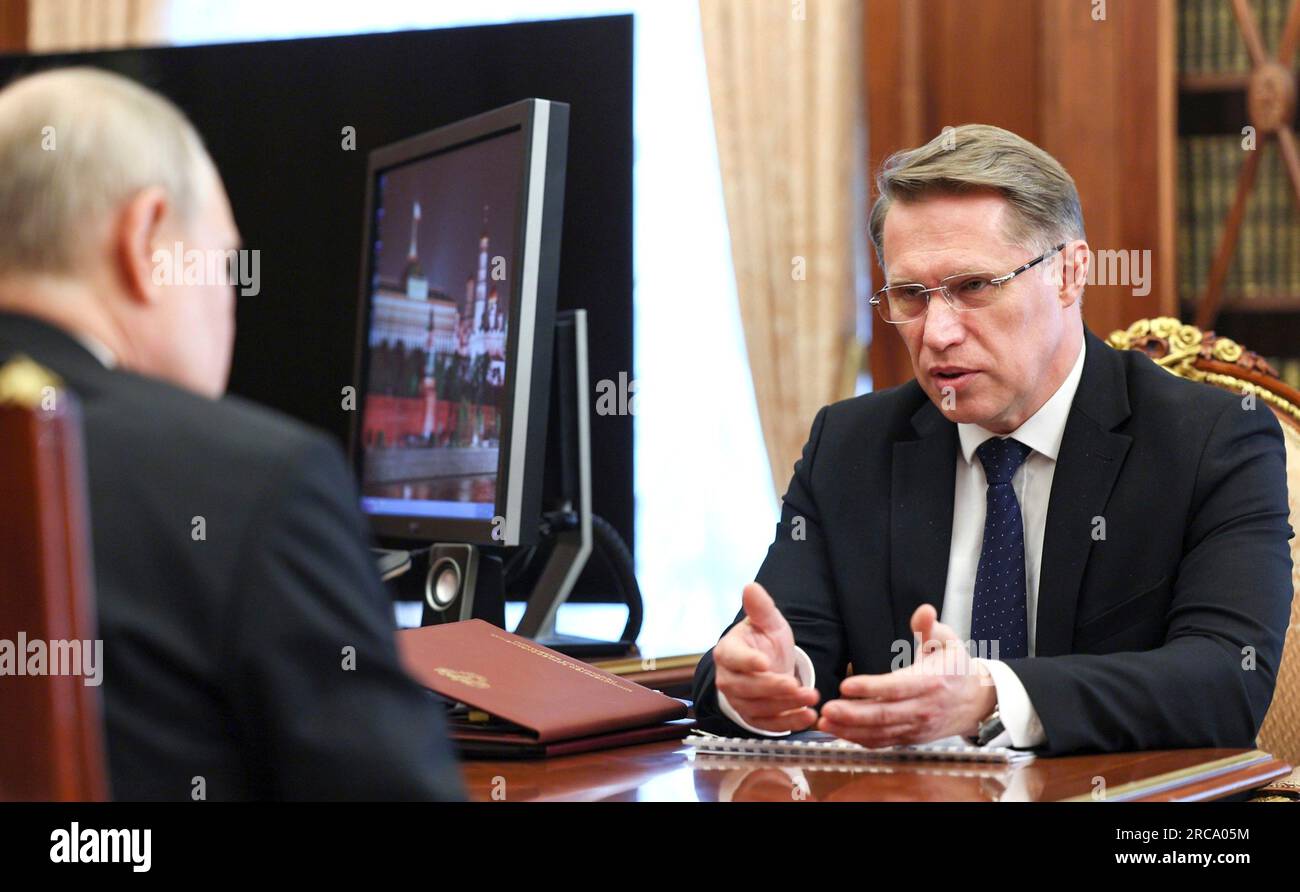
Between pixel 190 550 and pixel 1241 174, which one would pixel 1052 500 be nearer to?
pixel 190 550

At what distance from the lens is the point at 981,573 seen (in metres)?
1.95

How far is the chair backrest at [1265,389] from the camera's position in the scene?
7.16 feet

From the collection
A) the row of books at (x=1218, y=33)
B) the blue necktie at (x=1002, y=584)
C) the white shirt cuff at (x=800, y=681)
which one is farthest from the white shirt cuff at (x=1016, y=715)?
the row of books at (x=1218, y=33)

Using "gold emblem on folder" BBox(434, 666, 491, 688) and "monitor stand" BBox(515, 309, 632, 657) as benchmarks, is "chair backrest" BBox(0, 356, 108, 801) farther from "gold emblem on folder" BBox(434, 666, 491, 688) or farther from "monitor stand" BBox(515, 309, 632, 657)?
"monitor stand" BBox(515, 309, 632, 657)

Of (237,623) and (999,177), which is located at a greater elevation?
(999,177)

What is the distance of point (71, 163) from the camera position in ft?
3.35

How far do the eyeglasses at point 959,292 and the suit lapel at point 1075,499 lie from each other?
7.3 inches

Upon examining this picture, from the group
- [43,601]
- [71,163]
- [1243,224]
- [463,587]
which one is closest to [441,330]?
[463,587]

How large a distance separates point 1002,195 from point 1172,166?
1462 millimetres

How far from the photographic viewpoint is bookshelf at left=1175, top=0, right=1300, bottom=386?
3.23m

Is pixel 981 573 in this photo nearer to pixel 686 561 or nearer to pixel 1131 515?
pixel 1131 515

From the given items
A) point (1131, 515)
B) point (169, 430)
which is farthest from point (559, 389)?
point (169, 430)

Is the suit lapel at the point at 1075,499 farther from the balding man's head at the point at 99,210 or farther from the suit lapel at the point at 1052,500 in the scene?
the balding man's head at the point at 99,210

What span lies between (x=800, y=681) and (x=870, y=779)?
0.45 meters
